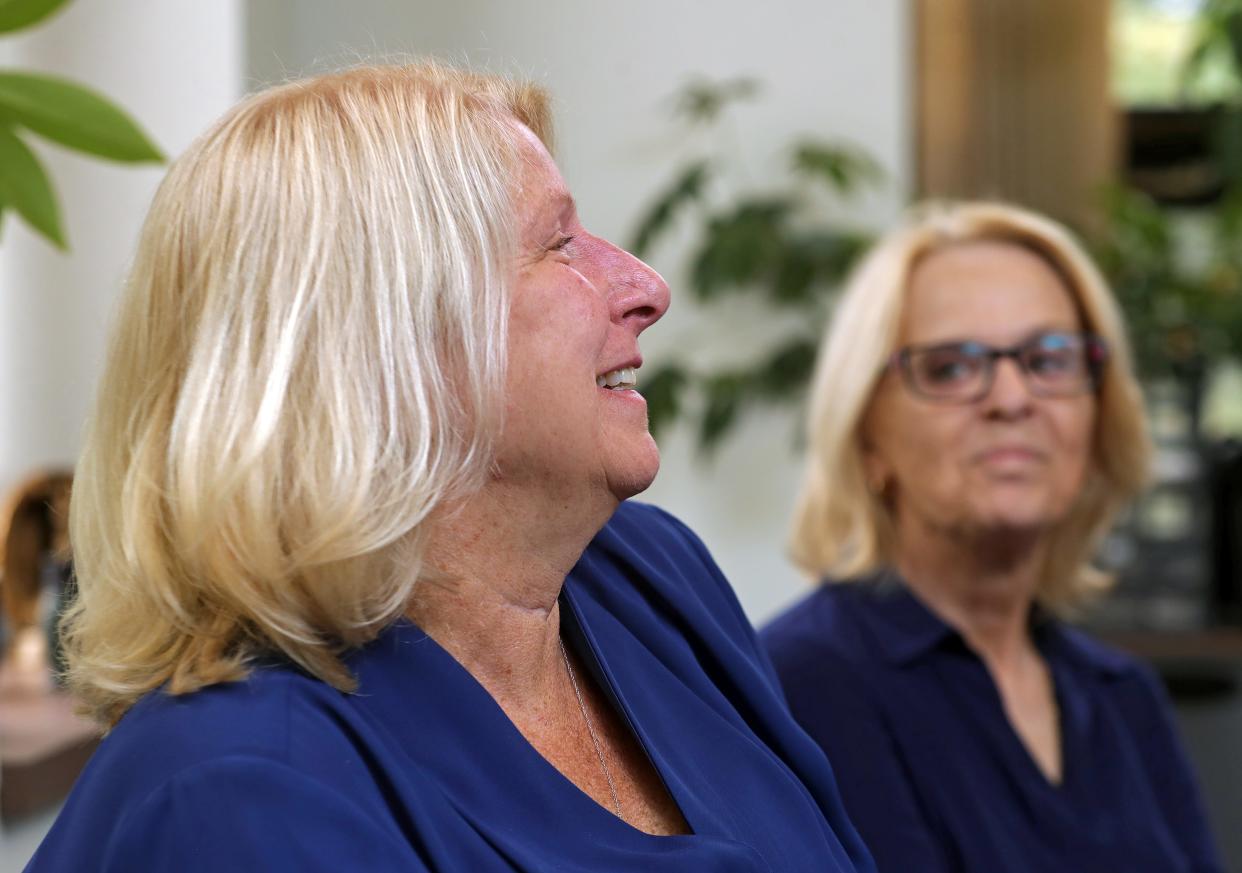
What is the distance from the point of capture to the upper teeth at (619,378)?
0.98 m

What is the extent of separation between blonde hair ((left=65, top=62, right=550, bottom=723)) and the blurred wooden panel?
115 inches

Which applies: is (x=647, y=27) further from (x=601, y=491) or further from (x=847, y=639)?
(x=601, y=491)

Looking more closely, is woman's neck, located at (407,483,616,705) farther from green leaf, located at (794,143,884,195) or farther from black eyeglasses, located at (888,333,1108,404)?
green leaf, located at (794,143,884,195)

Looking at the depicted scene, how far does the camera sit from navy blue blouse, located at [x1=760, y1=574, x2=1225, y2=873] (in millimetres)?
1495

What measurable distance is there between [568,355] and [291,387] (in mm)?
179

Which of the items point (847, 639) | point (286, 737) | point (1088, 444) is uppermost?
point (286, 737)

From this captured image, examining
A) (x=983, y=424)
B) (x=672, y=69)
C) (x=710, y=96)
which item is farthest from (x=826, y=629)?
(x=672, y=69)

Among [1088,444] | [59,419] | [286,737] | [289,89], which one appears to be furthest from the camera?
[59,419]

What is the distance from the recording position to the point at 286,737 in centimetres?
80

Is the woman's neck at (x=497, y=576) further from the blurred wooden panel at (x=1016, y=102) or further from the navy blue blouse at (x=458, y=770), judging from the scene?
the blurred wooden panel at (x=1016, y=102)

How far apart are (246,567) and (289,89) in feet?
1.02

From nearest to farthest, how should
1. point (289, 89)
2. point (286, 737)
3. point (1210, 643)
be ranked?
point (286, 737)
point (289, 89)
point (1210, 643)

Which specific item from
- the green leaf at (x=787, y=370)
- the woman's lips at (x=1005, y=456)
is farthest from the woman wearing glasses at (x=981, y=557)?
the green leaf at (x=787, y=370)

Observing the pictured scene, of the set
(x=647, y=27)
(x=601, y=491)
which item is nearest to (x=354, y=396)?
(x=601, y=491)
